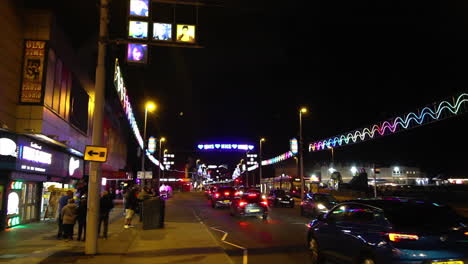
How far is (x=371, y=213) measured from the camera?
7008 millimetres

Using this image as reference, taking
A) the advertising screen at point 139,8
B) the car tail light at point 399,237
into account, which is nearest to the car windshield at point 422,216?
the car tail light at point 399,237

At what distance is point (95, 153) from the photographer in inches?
400

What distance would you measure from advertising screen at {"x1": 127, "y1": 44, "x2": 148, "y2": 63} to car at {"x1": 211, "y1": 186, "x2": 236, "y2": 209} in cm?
2157

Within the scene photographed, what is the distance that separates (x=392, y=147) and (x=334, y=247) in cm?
4158

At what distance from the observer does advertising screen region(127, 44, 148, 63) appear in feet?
38.8

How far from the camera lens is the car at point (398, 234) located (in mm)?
5977

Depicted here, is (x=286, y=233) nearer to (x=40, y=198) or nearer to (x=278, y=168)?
(x=40, y=198)

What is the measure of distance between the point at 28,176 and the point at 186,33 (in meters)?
10.3

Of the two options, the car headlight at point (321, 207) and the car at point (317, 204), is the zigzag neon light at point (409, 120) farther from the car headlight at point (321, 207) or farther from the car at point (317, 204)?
the car headlight at point (321, 207)

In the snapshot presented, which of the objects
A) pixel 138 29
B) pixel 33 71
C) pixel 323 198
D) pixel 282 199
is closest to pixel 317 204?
pixel 323 198

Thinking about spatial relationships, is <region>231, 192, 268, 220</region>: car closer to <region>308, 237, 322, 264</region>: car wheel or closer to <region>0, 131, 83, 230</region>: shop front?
<region>0, 131, 83, 230</region>: shop front

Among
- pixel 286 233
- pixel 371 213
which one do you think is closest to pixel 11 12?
pixel 286 233

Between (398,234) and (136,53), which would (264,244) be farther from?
(136,53)

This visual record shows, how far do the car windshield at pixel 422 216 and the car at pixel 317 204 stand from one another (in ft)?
50.2
